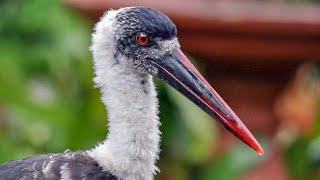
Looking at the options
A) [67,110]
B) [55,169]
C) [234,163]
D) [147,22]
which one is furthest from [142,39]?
[234,163]

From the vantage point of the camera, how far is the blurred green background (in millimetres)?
6086

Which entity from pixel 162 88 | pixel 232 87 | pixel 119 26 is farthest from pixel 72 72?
pixel 119 26

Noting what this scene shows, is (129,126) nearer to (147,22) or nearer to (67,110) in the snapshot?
(147,22)

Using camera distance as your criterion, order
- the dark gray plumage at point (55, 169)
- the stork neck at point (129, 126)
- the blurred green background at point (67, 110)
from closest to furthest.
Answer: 1. the dark gray plumage at point (55, 169)
2. the stork neck at point (129, 126)
3. the blurred green background at point (67, 110)

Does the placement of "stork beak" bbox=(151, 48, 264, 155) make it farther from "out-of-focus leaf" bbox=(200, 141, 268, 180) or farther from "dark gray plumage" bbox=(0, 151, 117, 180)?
"out-of-focus leaf" bbox=(200, 141, 268, 180)

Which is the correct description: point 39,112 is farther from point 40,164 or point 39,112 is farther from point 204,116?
point 40,164

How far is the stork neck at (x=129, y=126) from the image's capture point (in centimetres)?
430

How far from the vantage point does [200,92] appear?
4328 mm

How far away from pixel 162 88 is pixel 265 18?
2.31ft

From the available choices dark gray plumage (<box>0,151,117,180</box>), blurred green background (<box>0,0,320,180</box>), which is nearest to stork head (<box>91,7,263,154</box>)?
dark gray plumage (<box>0,151,117,180</box>)

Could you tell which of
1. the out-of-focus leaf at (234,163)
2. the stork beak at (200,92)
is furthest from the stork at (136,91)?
the out-of-focus leaf at (234,163)

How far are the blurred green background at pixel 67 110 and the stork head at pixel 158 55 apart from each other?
61.1 inches

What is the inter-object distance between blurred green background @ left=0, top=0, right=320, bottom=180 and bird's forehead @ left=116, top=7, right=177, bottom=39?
5.21 ft

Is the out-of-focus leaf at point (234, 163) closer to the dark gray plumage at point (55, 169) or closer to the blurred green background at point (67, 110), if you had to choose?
the blurred green background at point (67, 110)
